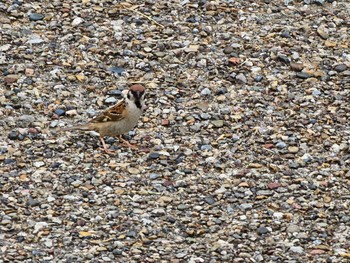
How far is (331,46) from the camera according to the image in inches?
416

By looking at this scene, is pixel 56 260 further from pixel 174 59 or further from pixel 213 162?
pixel 174 59

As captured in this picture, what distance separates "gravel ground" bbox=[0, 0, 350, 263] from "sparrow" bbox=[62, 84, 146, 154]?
162 mm

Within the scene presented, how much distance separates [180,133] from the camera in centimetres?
934

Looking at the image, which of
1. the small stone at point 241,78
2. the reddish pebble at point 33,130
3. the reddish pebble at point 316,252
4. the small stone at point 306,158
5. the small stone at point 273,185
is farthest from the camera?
the small stone at point 241,78

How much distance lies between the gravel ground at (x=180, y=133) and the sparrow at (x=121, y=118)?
16 cm

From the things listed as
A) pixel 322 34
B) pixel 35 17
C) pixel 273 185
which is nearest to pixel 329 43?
pixel 322 34

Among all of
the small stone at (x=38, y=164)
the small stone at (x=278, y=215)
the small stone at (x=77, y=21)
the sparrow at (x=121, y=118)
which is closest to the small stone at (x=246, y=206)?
the small stone at (x=278, y=215)

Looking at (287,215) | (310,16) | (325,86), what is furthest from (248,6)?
(287,215)

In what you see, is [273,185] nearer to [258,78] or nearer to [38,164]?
[258,78]

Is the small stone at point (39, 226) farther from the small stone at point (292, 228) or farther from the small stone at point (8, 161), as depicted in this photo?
the small stone at point (292, 228)

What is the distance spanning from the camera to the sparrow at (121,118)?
904 centimetres

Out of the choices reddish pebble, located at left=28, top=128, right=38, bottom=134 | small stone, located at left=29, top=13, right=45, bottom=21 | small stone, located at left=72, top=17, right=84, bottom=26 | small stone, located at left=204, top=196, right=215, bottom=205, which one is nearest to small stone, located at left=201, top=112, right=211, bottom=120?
small stone, located at left=204, top=196, right=215, bottom=205

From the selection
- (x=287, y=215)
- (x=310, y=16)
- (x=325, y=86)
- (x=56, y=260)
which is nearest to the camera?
(x=56, y=260)

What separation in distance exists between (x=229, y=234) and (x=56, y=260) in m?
1.34
